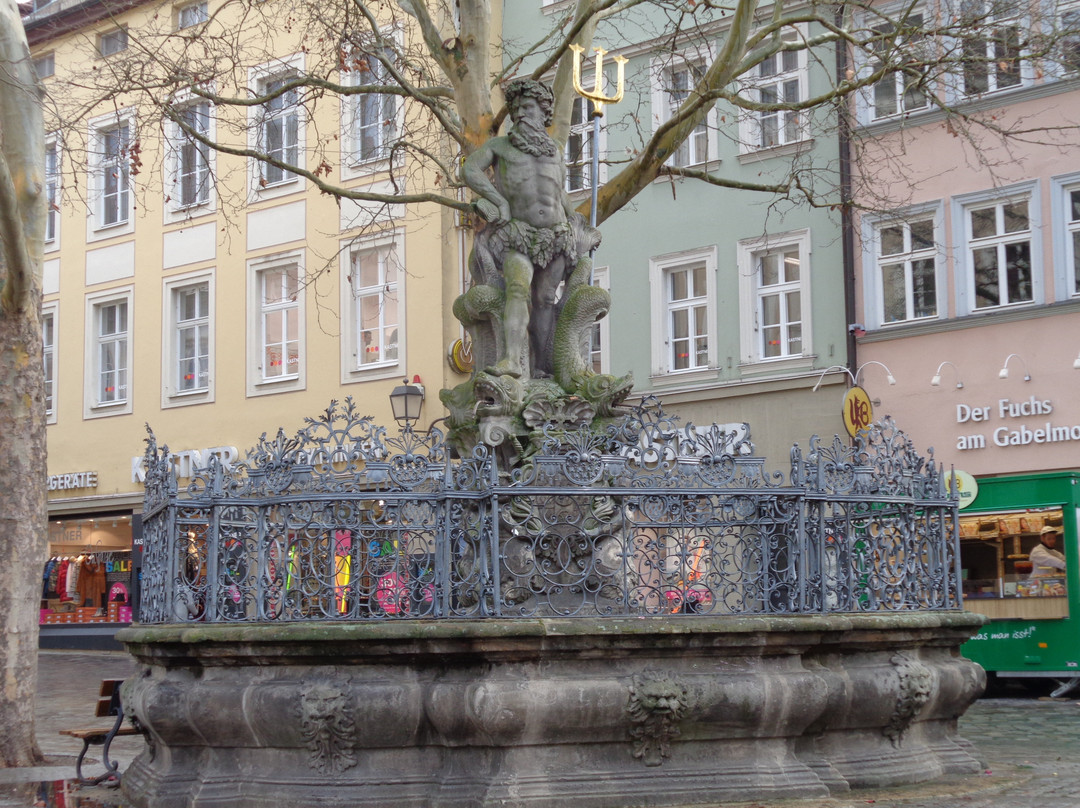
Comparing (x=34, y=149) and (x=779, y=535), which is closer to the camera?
(x=779, y=535)

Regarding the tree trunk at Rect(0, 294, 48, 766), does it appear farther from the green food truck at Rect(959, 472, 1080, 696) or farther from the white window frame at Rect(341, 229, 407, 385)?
the white window frame at Rect(341, 229, 407, 385)

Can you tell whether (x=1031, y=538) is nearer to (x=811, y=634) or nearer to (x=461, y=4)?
(x=461, y=4)

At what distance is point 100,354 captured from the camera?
31.0 metres

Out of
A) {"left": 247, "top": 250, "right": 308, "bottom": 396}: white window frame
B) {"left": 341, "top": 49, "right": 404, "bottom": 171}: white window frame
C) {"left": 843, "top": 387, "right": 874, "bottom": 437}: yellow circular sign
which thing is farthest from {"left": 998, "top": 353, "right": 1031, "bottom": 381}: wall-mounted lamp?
{"left": 247, "top": 250, "right": 308, "bottom": 396}: white window frame

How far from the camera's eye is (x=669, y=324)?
2456cm

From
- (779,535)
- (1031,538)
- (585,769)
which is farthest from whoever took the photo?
(1031,538)

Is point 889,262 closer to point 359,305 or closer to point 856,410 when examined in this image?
point 856,410

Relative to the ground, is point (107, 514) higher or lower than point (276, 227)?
lower

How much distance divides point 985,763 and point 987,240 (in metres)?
12.7

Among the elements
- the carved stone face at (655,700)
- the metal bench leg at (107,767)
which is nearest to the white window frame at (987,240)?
the carved stone face at (655,700)

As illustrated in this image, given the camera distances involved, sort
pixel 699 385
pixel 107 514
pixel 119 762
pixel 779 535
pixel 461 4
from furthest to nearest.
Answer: pixel 107 514 → pixel 699 385 → pixel 461 4 → pixel 119 762 → pixel 779 535

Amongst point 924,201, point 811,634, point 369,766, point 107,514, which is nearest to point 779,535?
point 811,634

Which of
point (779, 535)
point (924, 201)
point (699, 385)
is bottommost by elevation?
point (779, 535)

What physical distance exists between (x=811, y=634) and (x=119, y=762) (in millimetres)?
5469
